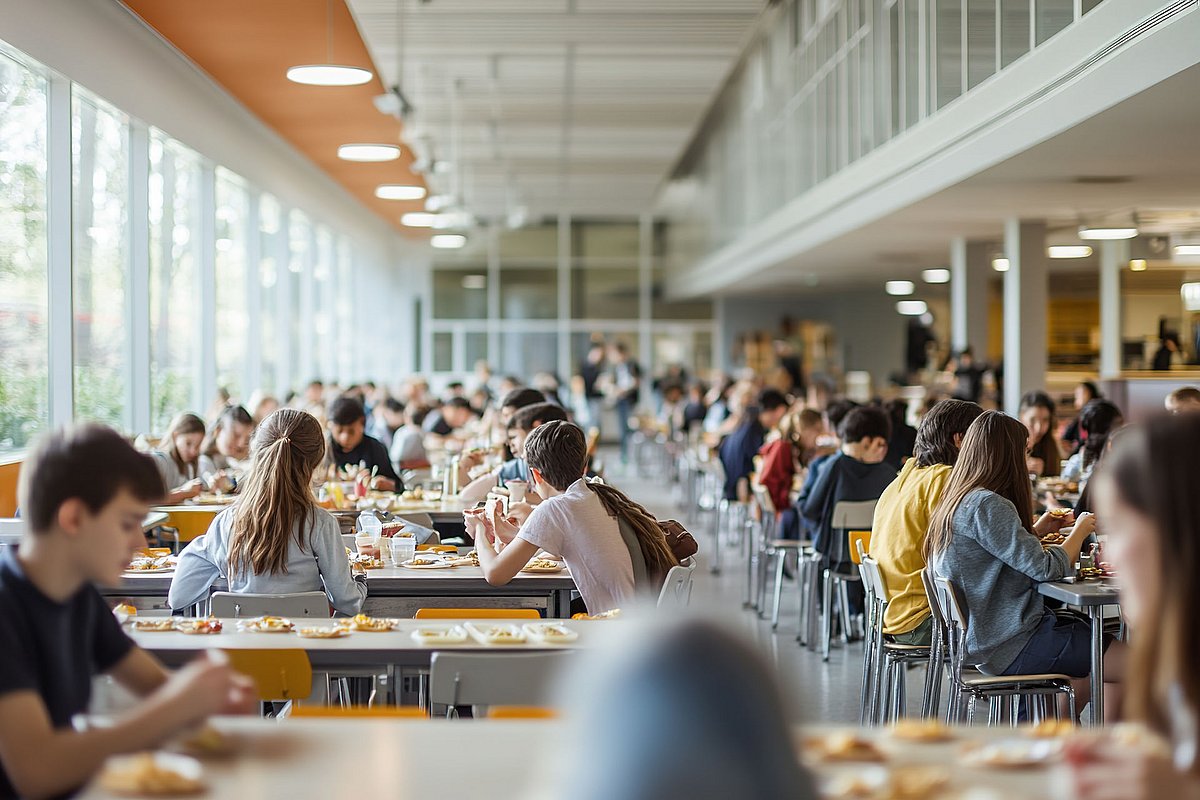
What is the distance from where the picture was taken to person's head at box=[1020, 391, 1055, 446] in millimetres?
7832

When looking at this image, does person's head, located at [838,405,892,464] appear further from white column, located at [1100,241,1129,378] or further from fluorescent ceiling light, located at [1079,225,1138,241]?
white column, located at [1100,241,1129,378]

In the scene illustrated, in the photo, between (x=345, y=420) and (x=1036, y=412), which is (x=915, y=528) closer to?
(x=1036, y=412)

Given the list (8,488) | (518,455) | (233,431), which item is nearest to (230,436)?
(233,431)

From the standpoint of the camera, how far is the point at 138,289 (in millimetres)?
9789

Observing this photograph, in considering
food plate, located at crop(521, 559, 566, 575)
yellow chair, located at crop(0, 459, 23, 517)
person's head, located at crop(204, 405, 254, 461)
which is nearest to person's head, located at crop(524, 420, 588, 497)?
food plate, located at crop(521, 559, 566, 575)

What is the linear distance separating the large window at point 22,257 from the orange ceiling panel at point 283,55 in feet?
3.80

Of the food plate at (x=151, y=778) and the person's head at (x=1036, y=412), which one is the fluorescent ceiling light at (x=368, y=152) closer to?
the person's head at (x=1036, y=412)

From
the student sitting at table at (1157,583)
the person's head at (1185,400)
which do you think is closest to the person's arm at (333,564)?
the student sitting at table at (1157,583)

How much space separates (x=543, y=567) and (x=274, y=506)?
3.58ft

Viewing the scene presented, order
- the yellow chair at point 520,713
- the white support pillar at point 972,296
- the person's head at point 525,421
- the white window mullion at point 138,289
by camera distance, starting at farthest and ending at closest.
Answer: the white support pillar at point 972,296 < the white window mullion at point 138,289 < the person's head at point 525,421 < the yellow chair at point 520,713

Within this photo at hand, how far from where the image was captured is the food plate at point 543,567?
4.64m

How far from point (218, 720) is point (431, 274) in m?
23.7

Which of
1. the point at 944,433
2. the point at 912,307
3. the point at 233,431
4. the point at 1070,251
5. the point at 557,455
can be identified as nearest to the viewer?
the point at 557,455

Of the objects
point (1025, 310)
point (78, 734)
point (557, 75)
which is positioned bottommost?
point (78, 734)
